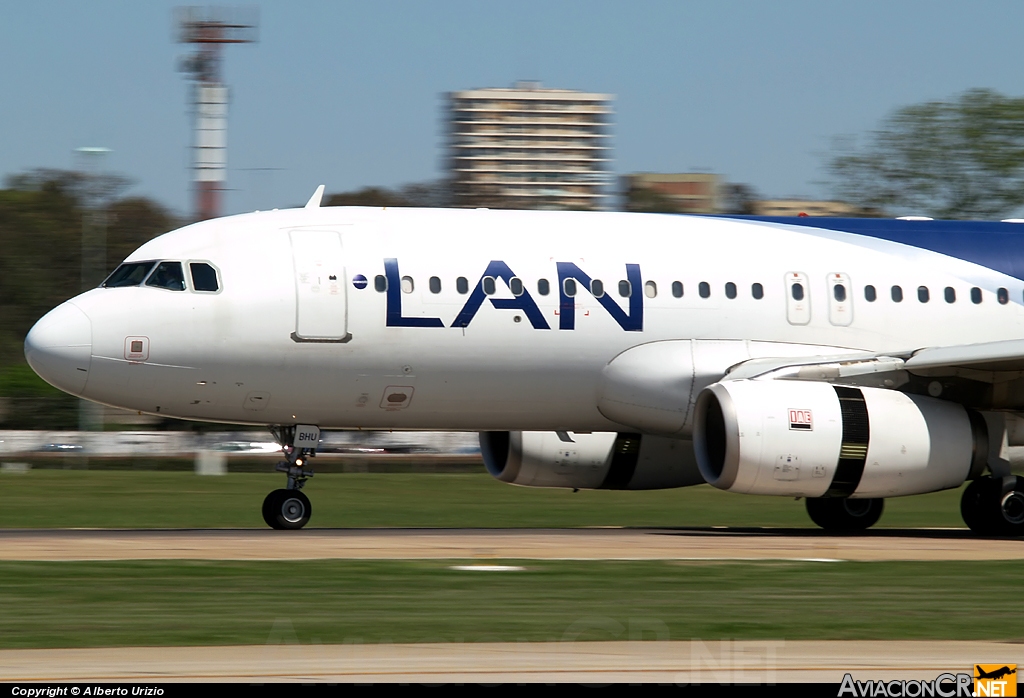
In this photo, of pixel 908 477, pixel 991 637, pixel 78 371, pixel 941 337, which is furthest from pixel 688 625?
pixel 941 337

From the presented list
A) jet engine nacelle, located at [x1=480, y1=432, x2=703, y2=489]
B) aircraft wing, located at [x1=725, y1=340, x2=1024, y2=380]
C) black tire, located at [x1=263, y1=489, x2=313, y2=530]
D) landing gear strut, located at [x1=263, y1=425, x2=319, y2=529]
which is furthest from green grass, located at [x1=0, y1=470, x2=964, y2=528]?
aircraft wing, located at [x1=725, y1=340, x2=1024, y2=380]

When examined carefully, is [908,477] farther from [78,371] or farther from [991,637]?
[78,371]

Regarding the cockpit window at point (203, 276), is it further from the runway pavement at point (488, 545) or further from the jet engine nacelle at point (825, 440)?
the jet engine nacelle at point (825, 440)

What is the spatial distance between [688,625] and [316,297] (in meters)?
8.47

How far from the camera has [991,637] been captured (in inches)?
407

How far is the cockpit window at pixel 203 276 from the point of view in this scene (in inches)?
700

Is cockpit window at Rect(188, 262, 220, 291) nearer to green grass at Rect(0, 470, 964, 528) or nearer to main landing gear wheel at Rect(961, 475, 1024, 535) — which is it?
green grass at Rect(0, 470, 964, 528)

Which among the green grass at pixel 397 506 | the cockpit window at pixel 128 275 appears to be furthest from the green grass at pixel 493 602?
the green grass at pixel 397 506

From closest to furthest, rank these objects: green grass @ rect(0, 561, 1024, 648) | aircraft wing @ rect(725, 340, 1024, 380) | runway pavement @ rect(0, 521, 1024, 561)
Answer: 1. green grass @ rect(0, 561, 1024, 648)
2. runway pavement @ rect(0, 521, 1024, 561)
3. aircraft wing @ rect(725, 340, 1024, 380)

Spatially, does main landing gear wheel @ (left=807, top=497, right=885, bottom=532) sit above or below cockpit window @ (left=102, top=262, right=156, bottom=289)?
below

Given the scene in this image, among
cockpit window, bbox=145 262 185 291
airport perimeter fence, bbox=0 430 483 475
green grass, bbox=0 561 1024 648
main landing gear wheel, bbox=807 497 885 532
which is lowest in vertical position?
airport perimeter fence, bbox=0 430 483 475

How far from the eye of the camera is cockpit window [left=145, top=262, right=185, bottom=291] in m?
17.8

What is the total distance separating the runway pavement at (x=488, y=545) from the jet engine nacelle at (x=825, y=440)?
27.8 inches

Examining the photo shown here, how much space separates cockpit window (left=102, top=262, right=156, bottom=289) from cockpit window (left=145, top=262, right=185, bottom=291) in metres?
0.11
